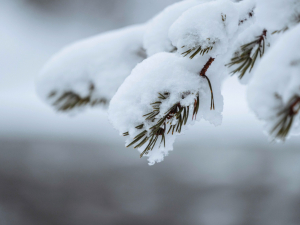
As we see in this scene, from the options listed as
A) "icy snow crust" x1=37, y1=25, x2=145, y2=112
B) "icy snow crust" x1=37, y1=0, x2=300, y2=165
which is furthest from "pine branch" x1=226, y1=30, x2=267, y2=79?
"icy snow crust" x1=37, y1=25, x2=145, y2=112

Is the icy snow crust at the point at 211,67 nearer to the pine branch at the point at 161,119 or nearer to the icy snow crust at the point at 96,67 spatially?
the pine branch at the point at 161,119

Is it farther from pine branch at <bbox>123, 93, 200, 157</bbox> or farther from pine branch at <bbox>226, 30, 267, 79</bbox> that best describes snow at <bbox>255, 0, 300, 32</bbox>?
pine branch at <bbox>123, 93, 200, 157</bbox>

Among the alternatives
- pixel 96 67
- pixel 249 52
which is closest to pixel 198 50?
pixel 249 52

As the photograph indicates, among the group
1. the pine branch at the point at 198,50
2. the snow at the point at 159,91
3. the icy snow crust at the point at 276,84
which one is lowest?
the icy snow crust at the point at 276,84

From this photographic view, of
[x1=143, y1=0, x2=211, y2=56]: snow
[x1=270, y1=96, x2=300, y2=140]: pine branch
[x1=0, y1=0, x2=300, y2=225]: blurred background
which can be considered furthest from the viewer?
[x1=0, y1=0, x2=300, y2=225]: blurred background

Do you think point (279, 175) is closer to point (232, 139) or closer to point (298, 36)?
point (232, 139)

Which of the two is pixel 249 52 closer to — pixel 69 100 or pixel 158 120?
pixel 158 120

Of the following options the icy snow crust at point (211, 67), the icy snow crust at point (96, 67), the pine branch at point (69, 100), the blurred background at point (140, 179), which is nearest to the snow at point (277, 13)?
the icy snow crust at point (211, 67)
